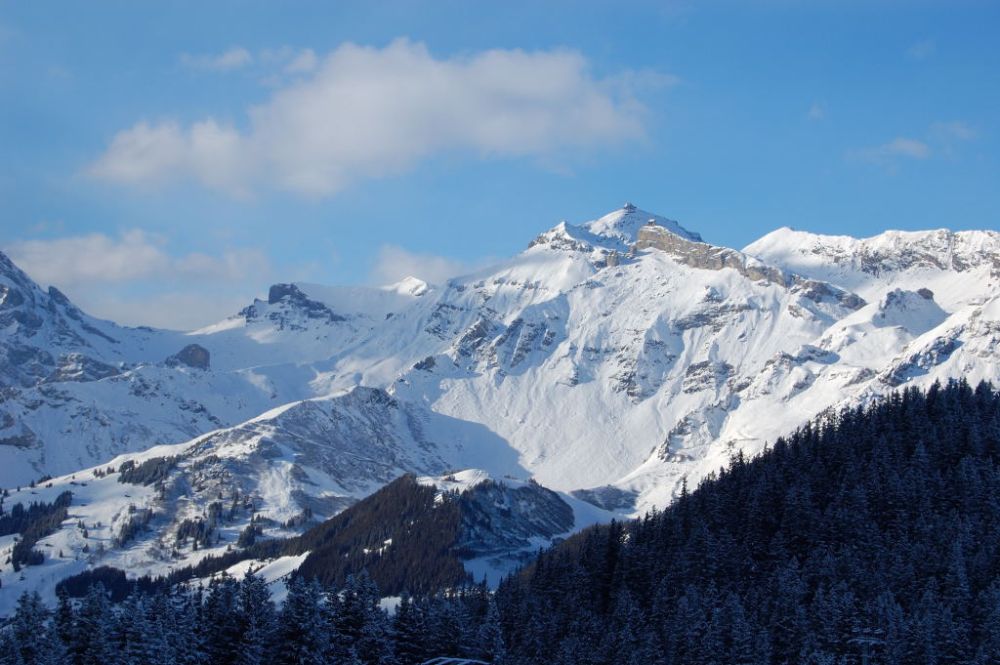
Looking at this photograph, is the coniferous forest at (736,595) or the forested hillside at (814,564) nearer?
the coniferous forest at (736,595)

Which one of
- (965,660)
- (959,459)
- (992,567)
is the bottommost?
(965,660)

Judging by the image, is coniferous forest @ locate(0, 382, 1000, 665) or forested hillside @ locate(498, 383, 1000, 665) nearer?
coniferous forest @ locate(0, 382, 1000, 665)

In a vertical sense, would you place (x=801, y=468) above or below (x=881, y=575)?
above

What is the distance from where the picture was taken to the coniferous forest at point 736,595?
98938mm

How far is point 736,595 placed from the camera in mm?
123750

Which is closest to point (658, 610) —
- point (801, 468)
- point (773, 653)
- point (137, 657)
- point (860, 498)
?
point (773, 653)

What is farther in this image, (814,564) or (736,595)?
(814,564)

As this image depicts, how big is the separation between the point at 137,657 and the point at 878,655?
57.5 m

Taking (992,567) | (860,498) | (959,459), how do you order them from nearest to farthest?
(992,567)
(860,498)
(959,459)

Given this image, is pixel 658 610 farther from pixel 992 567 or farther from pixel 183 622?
pixel 183 622

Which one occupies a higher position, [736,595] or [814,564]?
[814,564]

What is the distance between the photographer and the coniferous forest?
98938 millimetres

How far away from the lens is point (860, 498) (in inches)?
5837

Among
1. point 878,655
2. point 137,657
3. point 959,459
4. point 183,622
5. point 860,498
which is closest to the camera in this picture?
point 137,657
